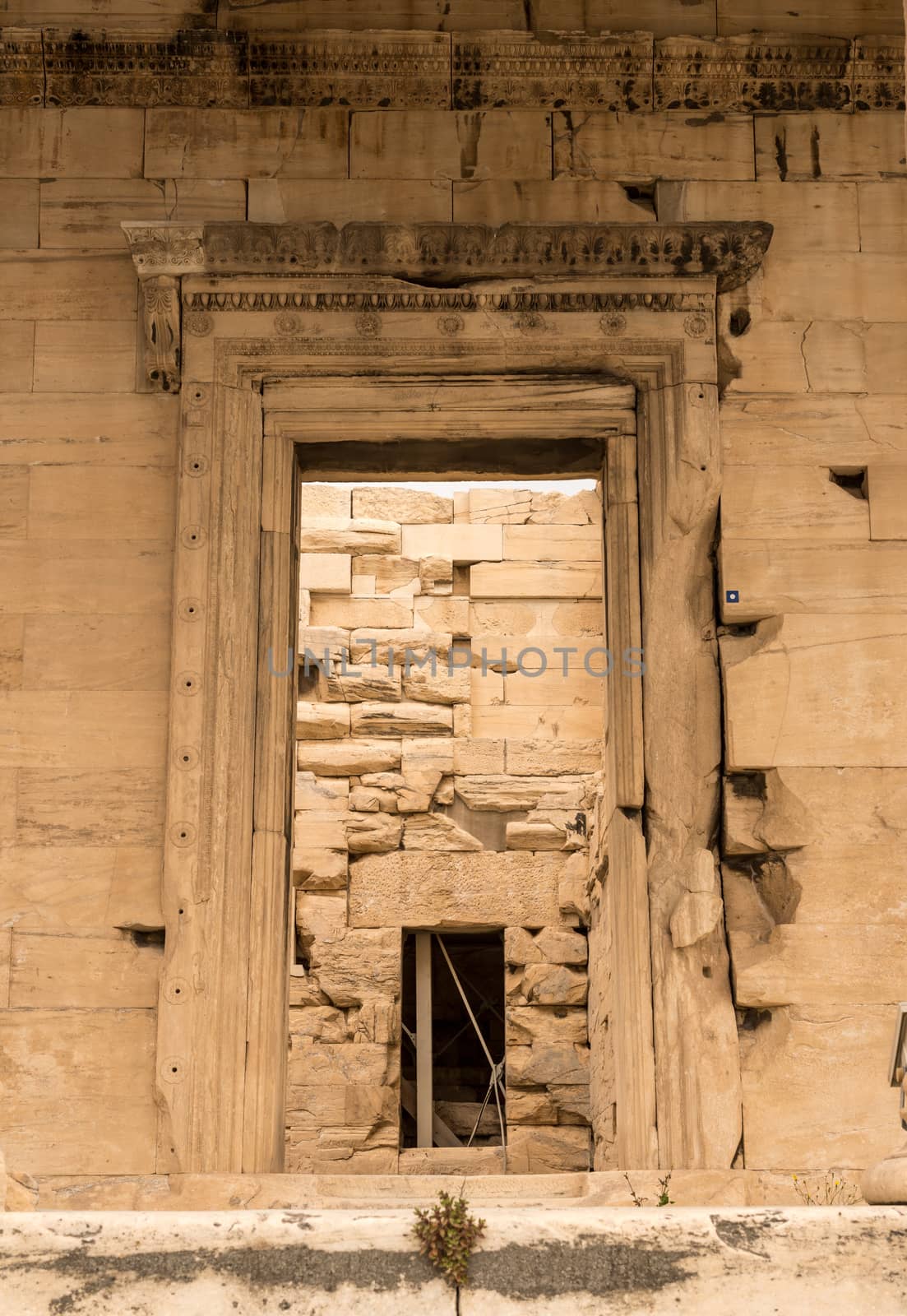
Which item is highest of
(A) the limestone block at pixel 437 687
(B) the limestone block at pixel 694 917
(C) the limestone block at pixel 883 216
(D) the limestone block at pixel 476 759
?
(C) the limestone block at pixel 883 216

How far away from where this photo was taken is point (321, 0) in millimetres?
7789

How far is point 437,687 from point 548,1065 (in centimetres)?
260

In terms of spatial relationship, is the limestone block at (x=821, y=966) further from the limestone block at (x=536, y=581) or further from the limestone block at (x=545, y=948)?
the limestone block at (x=536, y=581)

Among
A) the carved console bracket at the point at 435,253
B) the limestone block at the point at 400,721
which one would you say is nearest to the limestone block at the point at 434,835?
the limestone block at the point at 400,721

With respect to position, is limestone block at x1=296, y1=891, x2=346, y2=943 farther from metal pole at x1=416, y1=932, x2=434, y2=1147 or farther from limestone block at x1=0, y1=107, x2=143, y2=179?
limestone block at x1=0, y1=107, x2=143, y2=179

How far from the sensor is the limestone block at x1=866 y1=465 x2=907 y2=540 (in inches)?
284

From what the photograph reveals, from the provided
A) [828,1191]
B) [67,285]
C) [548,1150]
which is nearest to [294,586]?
[67,285]

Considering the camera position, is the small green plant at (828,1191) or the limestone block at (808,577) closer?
the small green plant at (828,1191)

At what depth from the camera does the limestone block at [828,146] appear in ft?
25.2

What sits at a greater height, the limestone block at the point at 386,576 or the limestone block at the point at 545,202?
the limestone block at the point at 545,202

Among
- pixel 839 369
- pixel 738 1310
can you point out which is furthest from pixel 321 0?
pixel 738 1310

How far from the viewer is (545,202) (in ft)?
24.9

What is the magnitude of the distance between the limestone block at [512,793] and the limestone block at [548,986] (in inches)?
41.9

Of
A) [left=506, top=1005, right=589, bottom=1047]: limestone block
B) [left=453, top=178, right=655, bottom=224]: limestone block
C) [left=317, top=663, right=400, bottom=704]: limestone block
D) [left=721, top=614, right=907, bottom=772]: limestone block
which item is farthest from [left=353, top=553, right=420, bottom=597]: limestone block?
[left=721, top=614, right=907, bottom=772]: limestone block
